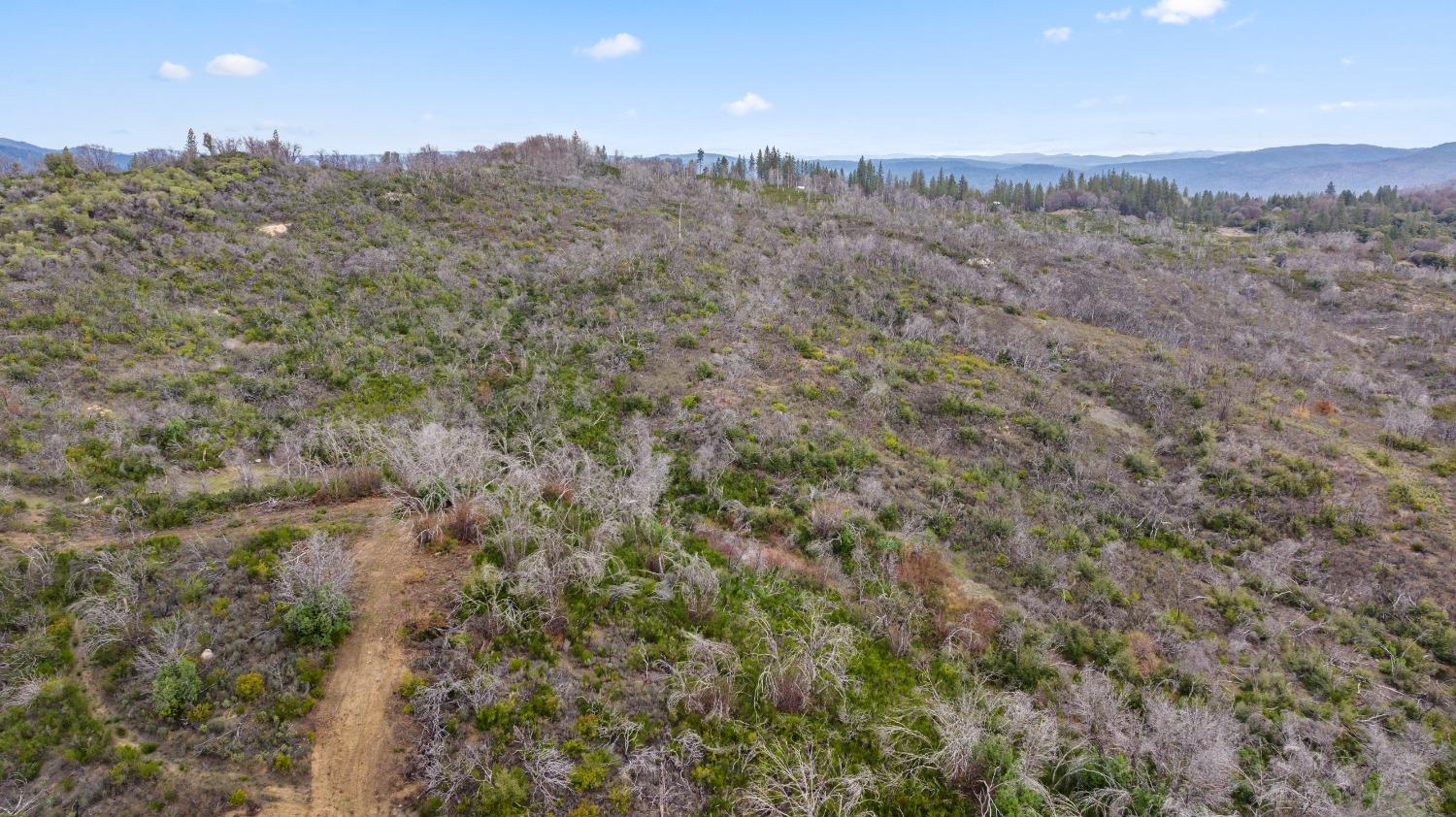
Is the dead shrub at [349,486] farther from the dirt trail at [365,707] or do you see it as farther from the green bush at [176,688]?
the green bush at [176,688]

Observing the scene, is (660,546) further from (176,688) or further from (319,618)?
(176,688)

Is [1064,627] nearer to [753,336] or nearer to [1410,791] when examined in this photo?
[1410,791]

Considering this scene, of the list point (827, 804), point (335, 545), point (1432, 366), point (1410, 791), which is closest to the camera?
point (827, 804)

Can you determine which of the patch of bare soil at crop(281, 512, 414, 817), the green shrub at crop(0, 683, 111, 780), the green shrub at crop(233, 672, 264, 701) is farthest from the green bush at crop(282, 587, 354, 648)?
the green shrub at crop(0, 683, 111, 780)

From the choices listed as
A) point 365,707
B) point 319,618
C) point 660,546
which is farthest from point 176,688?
point 660,546

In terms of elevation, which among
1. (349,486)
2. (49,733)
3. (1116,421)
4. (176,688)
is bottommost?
(49,733)

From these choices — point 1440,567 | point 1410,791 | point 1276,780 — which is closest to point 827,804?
point 1276,780
